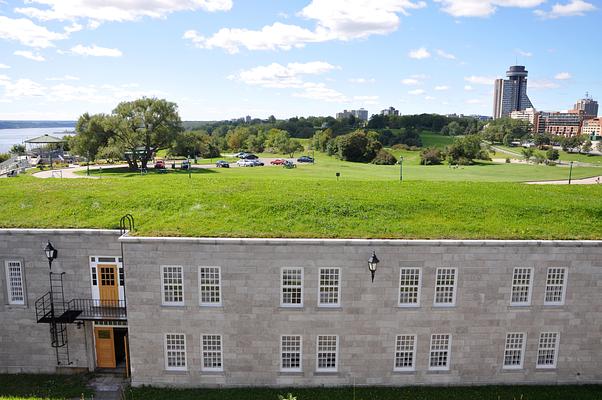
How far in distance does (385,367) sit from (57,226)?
621 inches

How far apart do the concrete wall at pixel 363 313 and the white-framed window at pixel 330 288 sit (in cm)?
26

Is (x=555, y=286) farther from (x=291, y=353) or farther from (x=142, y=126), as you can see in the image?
(x=142, y=126)

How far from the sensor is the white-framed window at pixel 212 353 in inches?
783

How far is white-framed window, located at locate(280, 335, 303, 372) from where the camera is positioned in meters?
19.8

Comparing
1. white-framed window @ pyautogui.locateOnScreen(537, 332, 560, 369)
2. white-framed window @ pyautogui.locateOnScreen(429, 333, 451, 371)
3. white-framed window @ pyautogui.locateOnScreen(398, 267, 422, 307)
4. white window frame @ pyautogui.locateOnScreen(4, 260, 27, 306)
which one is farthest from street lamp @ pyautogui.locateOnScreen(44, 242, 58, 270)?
white-framed window @ pyautogui.locateOnScreen(537, 332, 560, 369)

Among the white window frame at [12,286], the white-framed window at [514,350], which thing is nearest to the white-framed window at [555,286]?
the white-framed window at [514,350]

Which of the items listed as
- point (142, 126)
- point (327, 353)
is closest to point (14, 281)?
point (327, 353)

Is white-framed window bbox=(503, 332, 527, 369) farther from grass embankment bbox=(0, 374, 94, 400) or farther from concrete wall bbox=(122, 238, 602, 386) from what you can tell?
grass embankment bbox=(0, 374, 94, 400)

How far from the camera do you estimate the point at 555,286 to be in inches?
779

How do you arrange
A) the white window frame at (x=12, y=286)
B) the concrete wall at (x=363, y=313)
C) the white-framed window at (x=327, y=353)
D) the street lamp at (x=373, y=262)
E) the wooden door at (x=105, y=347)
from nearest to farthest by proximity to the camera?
the street lamp at (x=373, y=262), the concrete wall at (x=363, y=313), the white-framed window at (x=327, y=353), the white window frame at (x=12, y=286), the wooden door at (x=105, y=347)

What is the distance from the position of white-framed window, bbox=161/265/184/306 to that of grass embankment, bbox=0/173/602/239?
4.83ft

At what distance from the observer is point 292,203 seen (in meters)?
23.4

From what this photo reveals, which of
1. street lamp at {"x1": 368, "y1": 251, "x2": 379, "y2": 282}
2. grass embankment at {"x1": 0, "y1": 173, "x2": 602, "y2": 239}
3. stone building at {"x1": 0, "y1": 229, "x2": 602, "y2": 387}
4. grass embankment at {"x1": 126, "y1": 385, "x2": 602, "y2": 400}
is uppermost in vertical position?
grass embankment at {"x1": 0, "y1": 173, "x2": 602, "y2": 239}

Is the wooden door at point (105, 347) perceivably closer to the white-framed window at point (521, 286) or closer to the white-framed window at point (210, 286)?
the white-framed window at point (210, 286)
